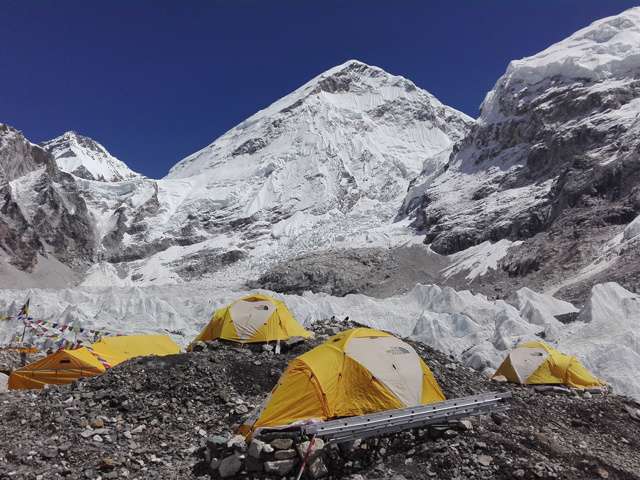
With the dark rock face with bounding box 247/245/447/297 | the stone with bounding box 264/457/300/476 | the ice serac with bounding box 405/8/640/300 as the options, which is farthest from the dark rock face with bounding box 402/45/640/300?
the stone with bounding box 264/457/300/476

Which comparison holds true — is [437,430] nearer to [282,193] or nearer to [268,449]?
[268,449]

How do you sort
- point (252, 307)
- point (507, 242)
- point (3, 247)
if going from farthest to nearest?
1. point (3, 247)
2. point (507, 242)
3. point (252, 307)

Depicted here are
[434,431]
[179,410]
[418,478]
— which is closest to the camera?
[418,478]

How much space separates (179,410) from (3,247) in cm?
9565

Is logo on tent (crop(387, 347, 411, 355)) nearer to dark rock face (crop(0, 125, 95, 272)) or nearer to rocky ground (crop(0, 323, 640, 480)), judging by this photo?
rocky ground (crop(0, 323, 640, 480))

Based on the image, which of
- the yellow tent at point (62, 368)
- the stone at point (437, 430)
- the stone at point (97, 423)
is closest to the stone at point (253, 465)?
the stone at point (437, 430)

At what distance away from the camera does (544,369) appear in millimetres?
12625

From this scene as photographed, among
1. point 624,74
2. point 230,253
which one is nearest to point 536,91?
point 624,74

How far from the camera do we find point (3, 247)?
83375 millimetres

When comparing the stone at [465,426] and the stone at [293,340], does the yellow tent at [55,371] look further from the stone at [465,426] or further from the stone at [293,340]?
the stone at [465,426]

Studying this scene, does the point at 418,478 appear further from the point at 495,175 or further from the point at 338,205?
the point at 338,205

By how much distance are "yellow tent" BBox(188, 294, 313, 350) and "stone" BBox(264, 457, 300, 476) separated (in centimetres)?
803

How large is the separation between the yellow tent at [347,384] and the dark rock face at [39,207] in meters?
106

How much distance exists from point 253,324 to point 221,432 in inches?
253
